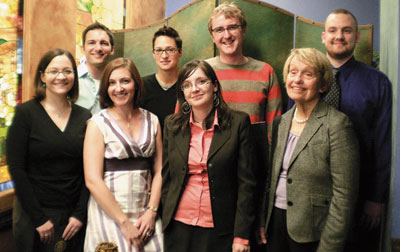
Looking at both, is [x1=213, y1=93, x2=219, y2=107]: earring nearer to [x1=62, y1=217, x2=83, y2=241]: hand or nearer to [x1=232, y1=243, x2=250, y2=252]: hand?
[x1=232, y1=243, x2=250, y2=252]: hand

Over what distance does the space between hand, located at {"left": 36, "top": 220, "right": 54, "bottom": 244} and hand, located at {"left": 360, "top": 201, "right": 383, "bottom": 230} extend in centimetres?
173

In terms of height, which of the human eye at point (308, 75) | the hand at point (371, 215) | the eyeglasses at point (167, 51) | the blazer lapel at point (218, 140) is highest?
the eyeglasses at point (167, 51)

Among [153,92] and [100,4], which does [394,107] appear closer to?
[153,92]

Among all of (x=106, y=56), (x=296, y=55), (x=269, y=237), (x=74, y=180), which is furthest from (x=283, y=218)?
(x=106, y=56)

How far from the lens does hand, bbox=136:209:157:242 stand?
1.98 meters

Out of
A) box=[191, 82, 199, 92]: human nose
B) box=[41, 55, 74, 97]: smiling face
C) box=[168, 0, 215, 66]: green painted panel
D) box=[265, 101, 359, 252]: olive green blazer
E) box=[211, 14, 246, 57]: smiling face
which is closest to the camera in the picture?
box=[265, 101, 359, 252]: olive green blazer

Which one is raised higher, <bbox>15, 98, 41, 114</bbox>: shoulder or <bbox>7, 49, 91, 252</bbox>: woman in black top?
<bbox>15, 98, 41, 114</bbox>: shoulder

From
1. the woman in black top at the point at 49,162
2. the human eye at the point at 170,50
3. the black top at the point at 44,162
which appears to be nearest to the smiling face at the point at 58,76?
the woman in black top at the point at 49,162

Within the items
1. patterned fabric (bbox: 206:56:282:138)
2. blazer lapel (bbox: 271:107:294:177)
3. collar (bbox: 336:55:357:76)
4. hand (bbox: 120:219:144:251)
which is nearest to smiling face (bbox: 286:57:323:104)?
blazer lapel (bbox: 271:107:294:177)

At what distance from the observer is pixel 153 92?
2.45 meters

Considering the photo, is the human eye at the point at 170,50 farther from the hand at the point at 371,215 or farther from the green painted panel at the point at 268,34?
the hand at the point at 371,215

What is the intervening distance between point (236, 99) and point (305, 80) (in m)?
0.71

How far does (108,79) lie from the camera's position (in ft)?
6.45

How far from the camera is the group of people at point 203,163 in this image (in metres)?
1.60
